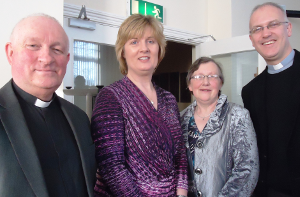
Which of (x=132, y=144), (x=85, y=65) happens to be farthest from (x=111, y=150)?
(x=85, y=65)

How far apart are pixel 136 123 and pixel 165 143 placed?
21cm

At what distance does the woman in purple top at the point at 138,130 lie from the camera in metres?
1.18

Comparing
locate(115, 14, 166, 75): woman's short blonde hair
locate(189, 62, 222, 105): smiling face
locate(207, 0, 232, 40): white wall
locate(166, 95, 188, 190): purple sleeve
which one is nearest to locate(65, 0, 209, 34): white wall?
locate(207, 0, 232, 40): white wall

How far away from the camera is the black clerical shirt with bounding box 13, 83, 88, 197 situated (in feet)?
3.05

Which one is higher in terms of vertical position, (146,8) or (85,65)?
(146,8)

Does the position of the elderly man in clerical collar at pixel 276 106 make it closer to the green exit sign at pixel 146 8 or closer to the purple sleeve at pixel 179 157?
the purple sleeve at pixel 179 157

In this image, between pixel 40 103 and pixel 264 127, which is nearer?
pixel 40 103

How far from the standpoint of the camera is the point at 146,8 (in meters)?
3.15

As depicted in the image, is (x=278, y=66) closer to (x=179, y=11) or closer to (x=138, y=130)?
(x=138, y=130)

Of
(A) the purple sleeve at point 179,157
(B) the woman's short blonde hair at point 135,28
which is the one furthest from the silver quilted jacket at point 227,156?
(B) the woman's short blonde hair at point 135,28

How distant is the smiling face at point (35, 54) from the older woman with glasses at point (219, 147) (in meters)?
1.01

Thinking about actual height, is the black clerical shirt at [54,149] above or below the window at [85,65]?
below

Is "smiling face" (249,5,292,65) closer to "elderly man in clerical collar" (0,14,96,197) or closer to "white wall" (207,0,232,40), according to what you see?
"elderly man in clerical collar" (0,14,96,197)

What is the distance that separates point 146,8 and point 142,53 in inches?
78.1
